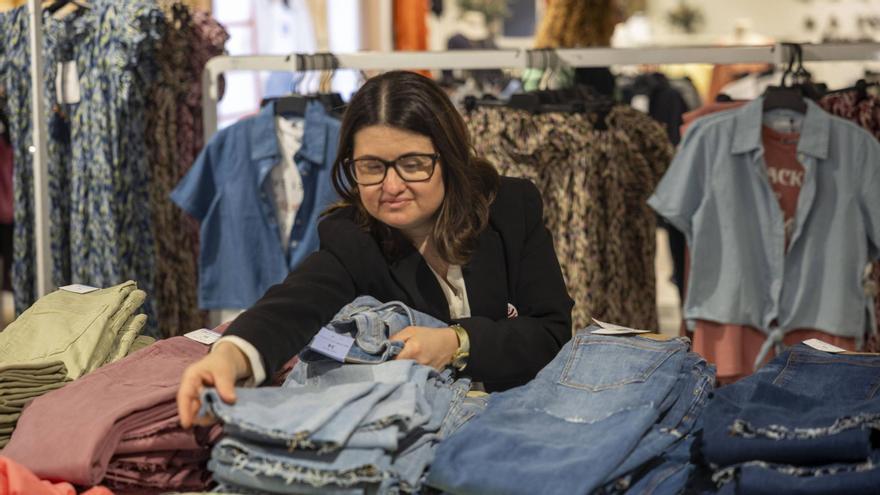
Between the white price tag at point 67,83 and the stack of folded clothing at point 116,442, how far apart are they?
2.20 metres

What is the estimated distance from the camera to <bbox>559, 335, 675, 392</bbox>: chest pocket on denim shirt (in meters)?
1.81

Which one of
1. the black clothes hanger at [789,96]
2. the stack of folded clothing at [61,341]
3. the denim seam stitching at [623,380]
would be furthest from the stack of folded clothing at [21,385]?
the black clothes hanger at [789,96]

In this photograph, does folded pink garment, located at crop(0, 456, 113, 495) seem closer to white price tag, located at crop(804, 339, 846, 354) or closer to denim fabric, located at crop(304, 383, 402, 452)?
denim fabric, located at crop(304, 383, 402, 452)

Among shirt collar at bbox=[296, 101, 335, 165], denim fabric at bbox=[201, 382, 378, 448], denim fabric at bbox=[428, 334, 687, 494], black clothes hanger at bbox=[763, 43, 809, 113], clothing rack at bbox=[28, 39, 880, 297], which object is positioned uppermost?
clothing rack at bbox=[28, 39, 880, 297]

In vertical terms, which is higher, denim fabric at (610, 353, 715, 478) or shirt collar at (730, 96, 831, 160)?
shirt collar at (730, 96, 831, 160)

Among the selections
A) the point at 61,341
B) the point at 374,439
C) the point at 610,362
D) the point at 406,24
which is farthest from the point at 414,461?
the point at 406,24

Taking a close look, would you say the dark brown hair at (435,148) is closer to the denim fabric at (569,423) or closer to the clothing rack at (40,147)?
the denim fabric at (569,423)

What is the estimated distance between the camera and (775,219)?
10.9 ft

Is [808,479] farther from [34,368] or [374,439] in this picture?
[34,368]

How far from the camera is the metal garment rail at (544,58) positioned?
11.4 feet

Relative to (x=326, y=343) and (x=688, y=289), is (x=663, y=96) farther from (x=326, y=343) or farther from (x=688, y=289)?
(x=326, y=343)

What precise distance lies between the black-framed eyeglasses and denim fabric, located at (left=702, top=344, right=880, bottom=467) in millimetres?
742

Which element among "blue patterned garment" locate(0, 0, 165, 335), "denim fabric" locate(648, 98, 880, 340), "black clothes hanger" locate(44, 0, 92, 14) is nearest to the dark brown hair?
"denim fabric" locate(648, 98, 880, 340)

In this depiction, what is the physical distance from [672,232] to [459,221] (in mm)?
1712
